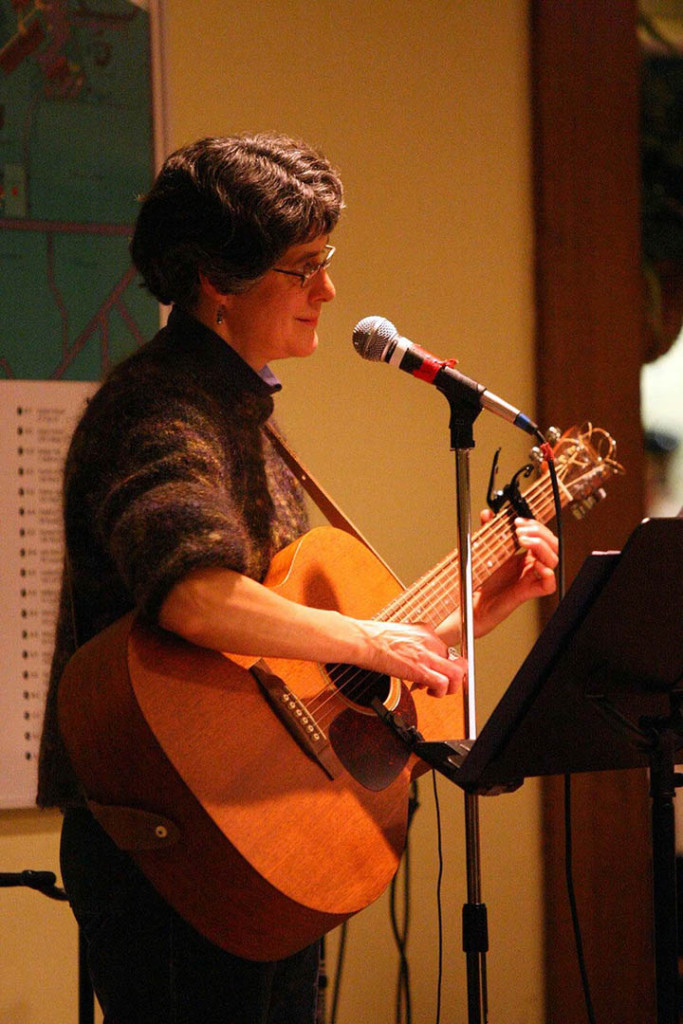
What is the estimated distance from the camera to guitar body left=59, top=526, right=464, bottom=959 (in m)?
1.44

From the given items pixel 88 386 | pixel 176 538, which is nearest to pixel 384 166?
pixel 88 386

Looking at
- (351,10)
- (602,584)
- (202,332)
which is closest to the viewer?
(602,584)

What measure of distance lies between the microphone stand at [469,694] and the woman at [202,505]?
0.07m

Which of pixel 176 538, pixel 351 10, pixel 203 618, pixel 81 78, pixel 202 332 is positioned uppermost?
pixel 351 10

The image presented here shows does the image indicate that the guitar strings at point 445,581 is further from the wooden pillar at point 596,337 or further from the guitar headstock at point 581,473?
the wooden pillar at point 596,337

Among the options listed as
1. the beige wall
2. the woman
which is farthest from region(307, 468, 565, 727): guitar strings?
the beige wall

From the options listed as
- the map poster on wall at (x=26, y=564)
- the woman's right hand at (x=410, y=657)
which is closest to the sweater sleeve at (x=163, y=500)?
the woman's right hand at (x=410, y=657)

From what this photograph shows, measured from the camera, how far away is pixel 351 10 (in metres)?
2.80

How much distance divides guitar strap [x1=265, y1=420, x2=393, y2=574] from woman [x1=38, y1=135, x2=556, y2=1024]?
0.09 m

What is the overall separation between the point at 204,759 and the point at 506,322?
1.78 meters

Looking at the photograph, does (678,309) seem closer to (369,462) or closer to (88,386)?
(369,462)

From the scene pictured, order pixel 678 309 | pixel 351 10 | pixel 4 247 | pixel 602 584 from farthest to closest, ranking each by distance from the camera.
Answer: pixel 678 309 → pixel 351 10 → pixel 4 247 → pixel 602 584

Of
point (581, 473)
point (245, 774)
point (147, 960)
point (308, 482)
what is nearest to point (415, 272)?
point (581, 473)

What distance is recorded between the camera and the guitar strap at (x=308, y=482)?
6.24 feet
